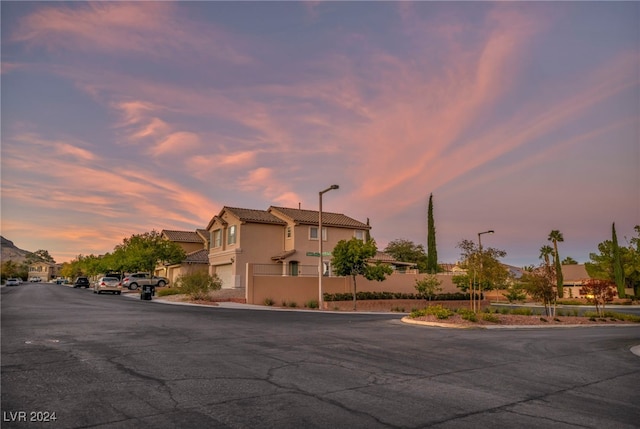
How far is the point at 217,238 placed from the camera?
46.6m

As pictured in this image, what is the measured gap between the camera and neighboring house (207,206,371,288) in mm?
40531

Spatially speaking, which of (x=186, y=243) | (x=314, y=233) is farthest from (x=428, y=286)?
(x=186, y=243)

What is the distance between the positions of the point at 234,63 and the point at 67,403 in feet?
64.4

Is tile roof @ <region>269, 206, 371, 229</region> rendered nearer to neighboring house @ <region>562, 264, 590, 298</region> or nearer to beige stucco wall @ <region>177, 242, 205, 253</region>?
beige stucco wall @ <region>177, 242, 205, 253</region>

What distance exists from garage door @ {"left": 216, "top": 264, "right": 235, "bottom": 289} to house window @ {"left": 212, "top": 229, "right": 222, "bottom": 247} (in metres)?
2.41

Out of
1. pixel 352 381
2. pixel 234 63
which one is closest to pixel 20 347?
pixel 352 381

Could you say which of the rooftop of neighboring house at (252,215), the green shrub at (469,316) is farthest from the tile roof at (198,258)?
the green shrub at (469,316)

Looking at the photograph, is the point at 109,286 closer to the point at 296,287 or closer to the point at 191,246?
the point at 191,246

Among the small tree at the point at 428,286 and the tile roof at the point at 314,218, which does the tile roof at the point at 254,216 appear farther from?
the small tree at the point at 428,286

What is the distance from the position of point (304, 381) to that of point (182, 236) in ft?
189

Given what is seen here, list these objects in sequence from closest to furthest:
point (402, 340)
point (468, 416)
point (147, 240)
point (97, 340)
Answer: point (468, 416)
point (97, 340)
point (402, 340)
point (147, 240)

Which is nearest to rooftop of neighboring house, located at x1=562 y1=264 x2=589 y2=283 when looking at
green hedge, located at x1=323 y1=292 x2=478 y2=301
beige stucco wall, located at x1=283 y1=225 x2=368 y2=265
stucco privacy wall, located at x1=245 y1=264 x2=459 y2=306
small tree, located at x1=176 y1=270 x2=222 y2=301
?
green hedge, located at x1=323 y1=292 x2=478 y2=301

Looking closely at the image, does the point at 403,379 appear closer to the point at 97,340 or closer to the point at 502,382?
the point at 502,382

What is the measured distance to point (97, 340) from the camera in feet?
38.7
